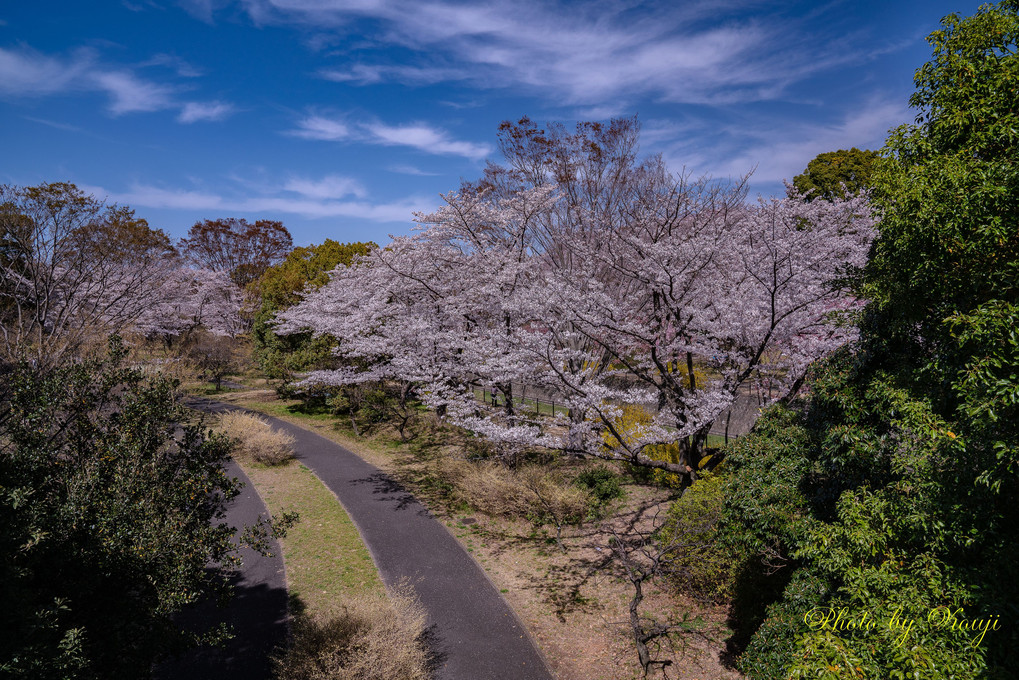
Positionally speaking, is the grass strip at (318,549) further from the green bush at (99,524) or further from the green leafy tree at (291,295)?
the green leafy tree at (291,295)

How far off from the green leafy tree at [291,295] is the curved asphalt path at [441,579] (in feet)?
29.4

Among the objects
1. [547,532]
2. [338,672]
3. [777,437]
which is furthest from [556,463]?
[338,672]

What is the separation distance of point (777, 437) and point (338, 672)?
272 inches

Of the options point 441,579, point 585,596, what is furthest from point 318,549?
point 585,596

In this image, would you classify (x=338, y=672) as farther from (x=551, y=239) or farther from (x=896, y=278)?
(x=551, y=239)

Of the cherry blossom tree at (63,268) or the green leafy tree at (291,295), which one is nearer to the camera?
the cherry blossom tree at (63,268)

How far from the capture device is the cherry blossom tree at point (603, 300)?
10.7 metres

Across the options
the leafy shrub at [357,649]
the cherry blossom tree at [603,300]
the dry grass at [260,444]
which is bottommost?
the leafy shrub at [357,649]

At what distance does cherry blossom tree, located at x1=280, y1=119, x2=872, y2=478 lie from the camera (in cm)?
1067

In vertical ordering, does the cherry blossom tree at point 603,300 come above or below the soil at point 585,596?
above

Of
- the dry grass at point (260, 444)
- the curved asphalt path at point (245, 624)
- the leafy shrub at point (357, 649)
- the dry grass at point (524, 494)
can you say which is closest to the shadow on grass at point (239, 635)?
the curved asphalt path at point (245, 624)

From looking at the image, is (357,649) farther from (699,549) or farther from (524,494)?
(524,494)

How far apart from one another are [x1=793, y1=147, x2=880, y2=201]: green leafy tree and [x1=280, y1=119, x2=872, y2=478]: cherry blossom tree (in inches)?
535

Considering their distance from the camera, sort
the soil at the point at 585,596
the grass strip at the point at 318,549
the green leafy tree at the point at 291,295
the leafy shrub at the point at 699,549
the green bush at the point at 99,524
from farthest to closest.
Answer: the green leafy tree at the point at 291,295 → the grass strip at the point at 318,549 → the leafy shrub at the point at 699,549 → the soil at the point at 585,596 → the green bush at the point at 99,524
